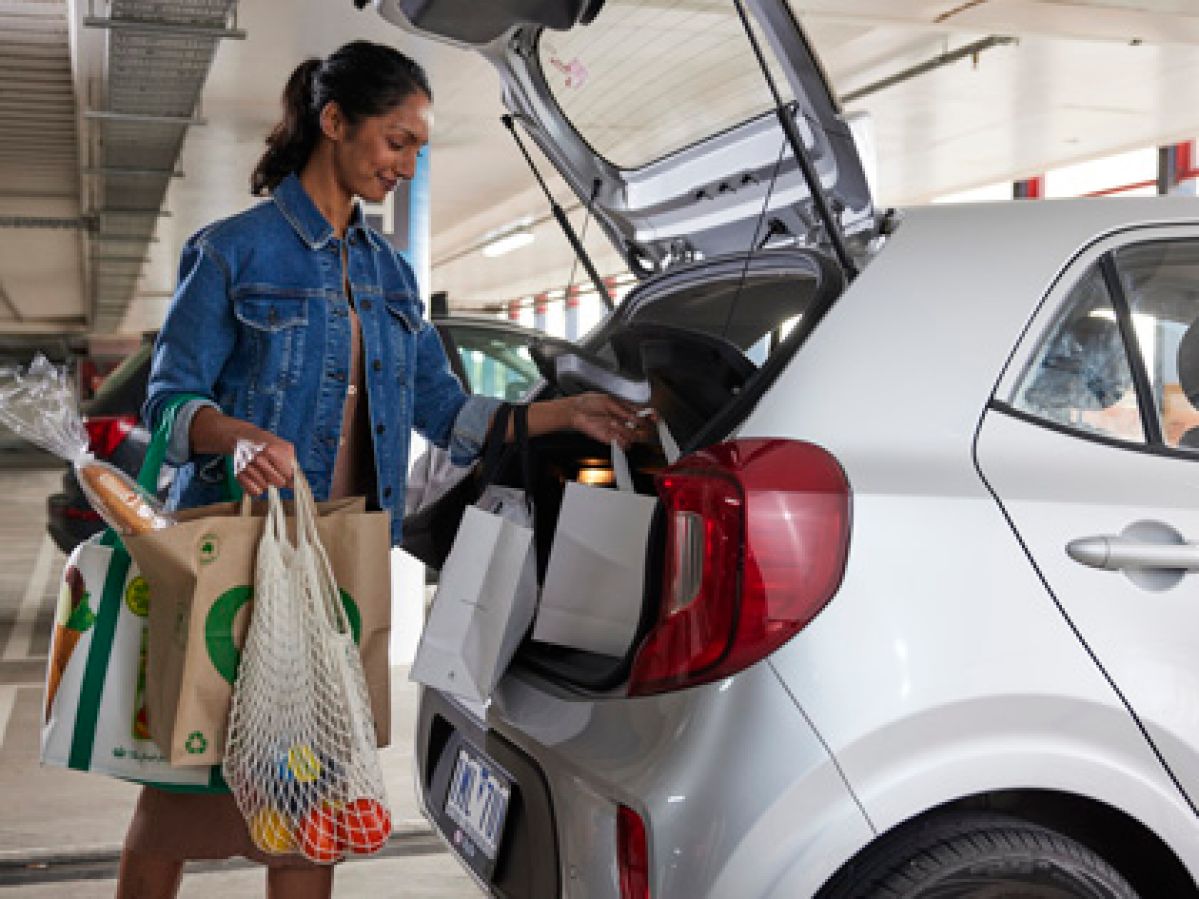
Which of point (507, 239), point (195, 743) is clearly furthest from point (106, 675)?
point (507, 239)

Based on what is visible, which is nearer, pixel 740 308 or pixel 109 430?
pixel 740 308

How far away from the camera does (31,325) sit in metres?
38.0

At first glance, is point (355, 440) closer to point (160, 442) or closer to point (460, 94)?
point (160, 442)

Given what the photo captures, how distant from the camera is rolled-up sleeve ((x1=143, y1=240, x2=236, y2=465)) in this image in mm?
2334

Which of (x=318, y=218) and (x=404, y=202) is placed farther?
(x=404, y=202)

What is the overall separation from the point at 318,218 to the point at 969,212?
3.14 ft

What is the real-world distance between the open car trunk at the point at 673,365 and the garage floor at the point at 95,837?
1.22 m

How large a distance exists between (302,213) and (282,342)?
21 cm

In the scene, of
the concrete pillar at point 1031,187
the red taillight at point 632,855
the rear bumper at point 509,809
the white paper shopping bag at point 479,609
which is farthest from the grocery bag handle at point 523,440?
the concrete pillar at point 1031,187

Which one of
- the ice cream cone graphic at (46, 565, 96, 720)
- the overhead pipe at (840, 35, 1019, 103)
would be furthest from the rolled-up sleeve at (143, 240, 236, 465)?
the overhead pipe at (840, 35, 1019, 103)

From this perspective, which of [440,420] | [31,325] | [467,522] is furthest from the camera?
[31,325]

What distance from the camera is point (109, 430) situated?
6.60 m

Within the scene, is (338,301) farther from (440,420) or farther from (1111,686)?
(1111,686)

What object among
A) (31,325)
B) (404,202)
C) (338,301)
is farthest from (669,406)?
(31,325)
